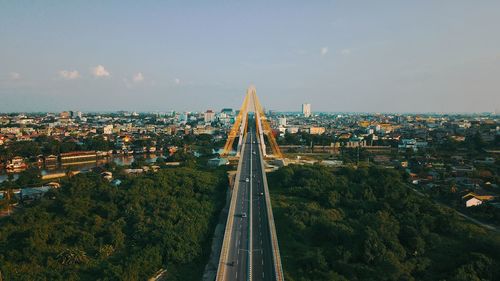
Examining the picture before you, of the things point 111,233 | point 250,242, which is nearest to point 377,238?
point 250,242

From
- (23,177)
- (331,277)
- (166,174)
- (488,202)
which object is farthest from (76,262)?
(488,202)

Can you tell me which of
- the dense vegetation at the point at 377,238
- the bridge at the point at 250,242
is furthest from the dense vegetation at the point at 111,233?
the dense vegetation at the point at 377,238

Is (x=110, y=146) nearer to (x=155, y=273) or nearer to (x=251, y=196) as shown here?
(x=251, y=196)

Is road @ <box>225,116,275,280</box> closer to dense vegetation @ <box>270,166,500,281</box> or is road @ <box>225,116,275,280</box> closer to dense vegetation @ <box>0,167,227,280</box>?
dense vegetation @ <box>270,166,500,281</box>

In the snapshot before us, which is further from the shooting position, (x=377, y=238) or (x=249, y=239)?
(x=249, y=239)

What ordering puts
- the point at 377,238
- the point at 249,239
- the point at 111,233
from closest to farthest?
the point at 377,238, the point at 249,239, the point at 111,233

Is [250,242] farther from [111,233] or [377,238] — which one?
[111,233]
